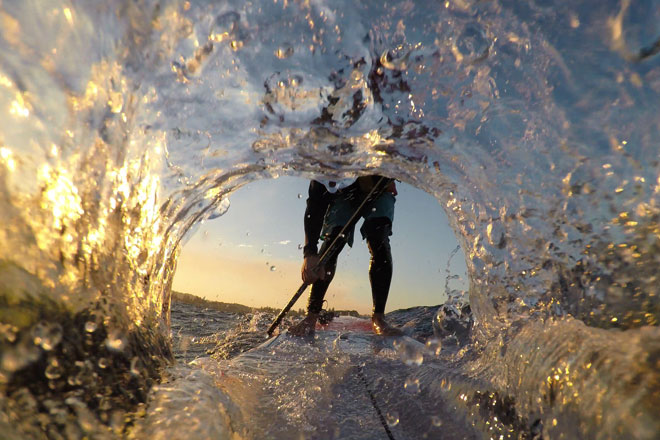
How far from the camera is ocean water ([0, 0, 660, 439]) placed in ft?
2.00

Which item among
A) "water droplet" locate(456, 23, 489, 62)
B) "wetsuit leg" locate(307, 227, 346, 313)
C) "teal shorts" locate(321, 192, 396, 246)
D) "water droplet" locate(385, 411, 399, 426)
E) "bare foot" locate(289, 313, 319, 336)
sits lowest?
"water droplet" locate(385, 411, 399, 426)

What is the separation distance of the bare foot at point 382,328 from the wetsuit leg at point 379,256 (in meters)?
0.09

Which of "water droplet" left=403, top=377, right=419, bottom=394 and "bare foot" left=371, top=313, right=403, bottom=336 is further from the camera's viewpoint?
→ "bare foot" left=371, top=313, right=403, bottom=336

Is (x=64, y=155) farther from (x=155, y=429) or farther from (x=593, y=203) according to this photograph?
(x=593, y=203)

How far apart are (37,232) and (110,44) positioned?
0.49 metres

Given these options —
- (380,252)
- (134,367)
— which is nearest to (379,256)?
(380,252)

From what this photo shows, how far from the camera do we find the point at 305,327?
3326mm

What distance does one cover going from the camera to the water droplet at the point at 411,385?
136cm

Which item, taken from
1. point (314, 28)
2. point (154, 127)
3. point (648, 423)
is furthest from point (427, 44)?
point (648, 423)

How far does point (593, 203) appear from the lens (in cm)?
115

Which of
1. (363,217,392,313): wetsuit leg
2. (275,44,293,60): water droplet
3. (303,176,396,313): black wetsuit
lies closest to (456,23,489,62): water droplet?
(275,44,293,60): water droplet

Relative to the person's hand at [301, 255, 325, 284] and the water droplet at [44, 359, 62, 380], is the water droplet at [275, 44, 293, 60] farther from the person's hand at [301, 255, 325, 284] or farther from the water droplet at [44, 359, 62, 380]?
the person's hand at [301, 255, 325, 284]

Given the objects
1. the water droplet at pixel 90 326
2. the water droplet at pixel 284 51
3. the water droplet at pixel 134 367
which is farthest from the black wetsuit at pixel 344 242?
the water droplet at pixel 90 326

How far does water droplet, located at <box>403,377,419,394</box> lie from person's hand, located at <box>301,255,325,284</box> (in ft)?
6.55
